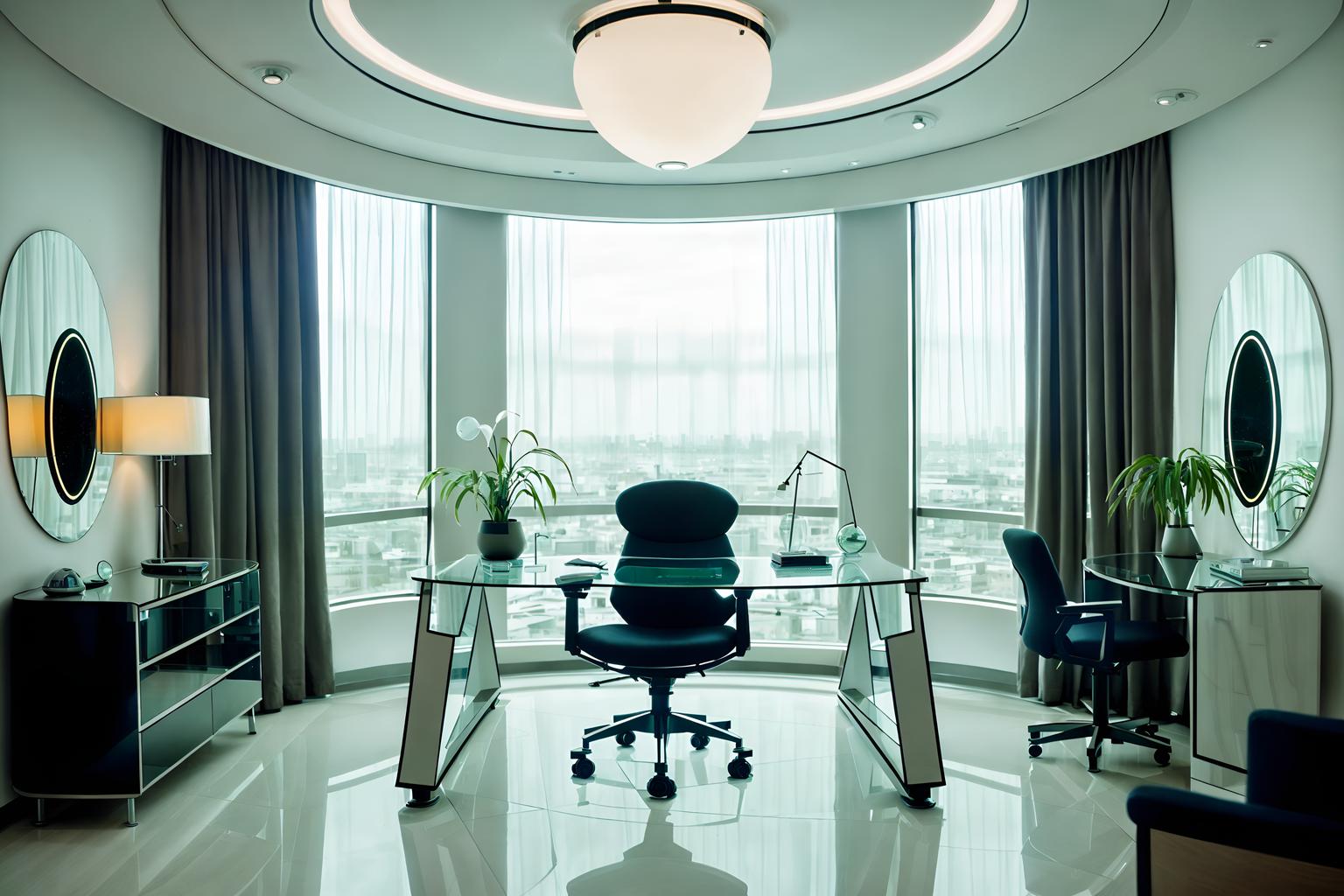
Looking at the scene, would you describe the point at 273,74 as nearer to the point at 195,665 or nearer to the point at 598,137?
the point at 598,137

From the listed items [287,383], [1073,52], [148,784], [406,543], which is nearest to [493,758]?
[148,784]

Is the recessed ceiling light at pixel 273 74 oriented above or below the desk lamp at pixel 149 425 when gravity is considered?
above

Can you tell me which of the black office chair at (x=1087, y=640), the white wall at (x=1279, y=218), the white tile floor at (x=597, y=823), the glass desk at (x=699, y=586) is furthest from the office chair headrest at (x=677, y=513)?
the white wall at (x=1279, y=218)

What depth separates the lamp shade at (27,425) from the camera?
3.23 meters

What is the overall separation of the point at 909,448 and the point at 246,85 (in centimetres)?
378

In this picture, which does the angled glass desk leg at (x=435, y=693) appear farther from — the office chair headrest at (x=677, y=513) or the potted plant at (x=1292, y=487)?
the potted plant at (x=1292, y=487)

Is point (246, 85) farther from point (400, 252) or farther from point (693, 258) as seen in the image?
point (693, 258)

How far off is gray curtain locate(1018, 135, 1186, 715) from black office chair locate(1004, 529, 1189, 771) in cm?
59

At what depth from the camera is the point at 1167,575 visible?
11.8 feet

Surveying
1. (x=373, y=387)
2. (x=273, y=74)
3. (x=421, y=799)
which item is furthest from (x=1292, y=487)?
(x=373, y=387)

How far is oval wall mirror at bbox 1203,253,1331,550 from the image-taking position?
349cm

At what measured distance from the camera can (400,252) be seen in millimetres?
5160

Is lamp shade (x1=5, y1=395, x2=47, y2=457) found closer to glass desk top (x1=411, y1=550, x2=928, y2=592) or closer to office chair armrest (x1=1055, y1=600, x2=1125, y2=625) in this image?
glass desk top (x1=411, y1=550, x2=928, y2=592)

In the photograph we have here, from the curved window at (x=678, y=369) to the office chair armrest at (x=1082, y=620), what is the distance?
1.78m
